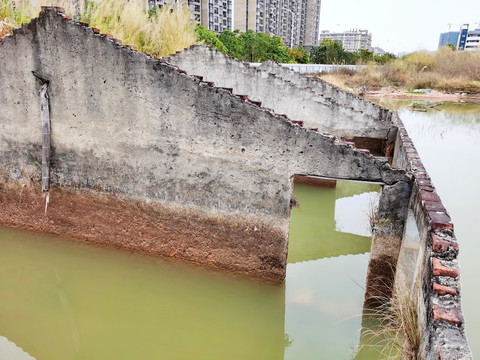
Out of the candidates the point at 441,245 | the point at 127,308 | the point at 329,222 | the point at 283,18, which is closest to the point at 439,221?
the point at 441,245

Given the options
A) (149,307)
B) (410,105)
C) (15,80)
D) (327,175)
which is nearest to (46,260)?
(149,307)

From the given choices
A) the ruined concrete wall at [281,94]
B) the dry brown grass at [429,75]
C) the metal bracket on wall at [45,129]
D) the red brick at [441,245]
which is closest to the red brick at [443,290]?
the red brick at [441,245]

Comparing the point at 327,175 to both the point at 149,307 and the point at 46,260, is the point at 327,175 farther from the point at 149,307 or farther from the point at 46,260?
the point at 46,260

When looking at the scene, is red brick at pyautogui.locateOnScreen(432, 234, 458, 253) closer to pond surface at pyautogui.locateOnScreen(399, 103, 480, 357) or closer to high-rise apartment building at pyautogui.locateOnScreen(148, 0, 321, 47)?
pond surface at pyautogui.locateOnScreen(399, 103, 480, 357)

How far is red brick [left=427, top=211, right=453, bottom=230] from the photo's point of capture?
321cm

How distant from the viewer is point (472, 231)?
268 inches

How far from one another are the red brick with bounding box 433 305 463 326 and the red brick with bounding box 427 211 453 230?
82cm

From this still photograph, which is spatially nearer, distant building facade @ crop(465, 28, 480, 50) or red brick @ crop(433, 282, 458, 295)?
red brick @ crop(433, 282, 458, 295)

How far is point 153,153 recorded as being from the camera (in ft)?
17.2

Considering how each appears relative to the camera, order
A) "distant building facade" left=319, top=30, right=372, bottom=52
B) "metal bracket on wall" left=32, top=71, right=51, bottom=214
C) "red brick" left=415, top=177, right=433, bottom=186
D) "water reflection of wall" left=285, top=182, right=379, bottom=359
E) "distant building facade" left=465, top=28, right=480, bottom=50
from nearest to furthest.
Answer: "red brick" left=415, top=177, right=433, bottom=186 → "water reflection of wall" left=285, top=182, right=379, bottom=359 → "metal bracket on wall" left=32, top=71, right=51, bottom=214 → "distant building facade" left=465, top=28, right=480, bottom=50 → "distant building facade" left=319, top=30, right=372, bottom=52

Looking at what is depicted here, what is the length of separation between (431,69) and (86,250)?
101ft

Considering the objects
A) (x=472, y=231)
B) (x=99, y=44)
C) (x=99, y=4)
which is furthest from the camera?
(x=99, y=4)

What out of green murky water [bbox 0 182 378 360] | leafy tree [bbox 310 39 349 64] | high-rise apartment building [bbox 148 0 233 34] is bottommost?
green murky water [bbox 0 182 378 360]

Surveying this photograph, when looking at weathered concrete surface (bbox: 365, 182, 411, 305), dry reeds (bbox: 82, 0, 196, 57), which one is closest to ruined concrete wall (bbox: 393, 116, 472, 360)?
weathered concrete surface (bbox: 365, 182, 411, 305)
